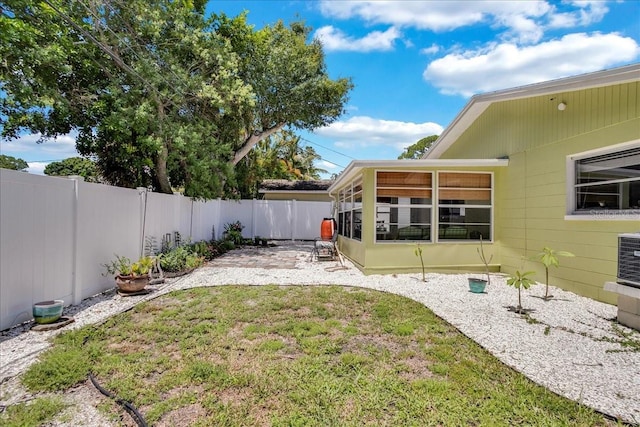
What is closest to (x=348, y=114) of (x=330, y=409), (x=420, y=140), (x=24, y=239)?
(x=24, y=239)

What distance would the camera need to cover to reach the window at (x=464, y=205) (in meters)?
8.73

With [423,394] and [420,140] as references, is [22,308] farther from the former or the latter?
[420,140]

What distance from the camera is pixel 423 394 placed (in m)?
3.07

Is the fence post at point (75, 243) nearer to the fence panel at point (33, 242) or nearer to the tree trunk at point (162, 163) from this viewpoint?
the fence panel at point (33, 242)

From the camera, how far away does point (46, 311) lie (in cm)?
458

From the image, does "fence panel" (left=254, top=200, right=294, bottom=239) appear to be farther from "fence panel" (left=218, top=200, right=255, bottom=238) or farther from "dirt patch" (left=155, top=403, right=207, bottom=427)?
"dirt patch" (left=155, top=403, right=207, bottom=427)

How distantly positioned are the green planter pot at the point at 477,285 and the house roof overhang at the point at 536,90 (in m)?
3.83

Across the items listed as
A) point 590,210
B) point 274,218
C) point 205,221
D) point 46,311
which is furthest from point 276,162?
point 46,311

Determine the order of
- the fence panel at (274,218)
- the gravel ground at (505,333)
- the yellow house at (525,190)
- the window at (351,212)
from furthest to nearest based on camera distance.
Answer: the fence panel at (274,218), the window at (351,212), the yellow house at (525,190), the gravel ground at (505,333)

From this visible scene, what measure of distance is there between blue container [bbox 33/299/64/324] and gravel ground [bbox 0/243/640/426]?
175 mm

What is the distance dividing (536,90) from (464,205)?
9.90 ft

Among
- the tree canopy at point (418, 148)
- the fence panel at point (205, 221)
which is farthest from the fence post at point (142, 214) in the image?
the tree canopy at point (418, 148)

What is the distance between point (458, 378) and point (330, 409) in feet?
4.47

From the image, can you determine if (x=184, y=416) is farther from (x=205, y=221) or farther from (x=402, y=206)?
(x=205, y=221)
